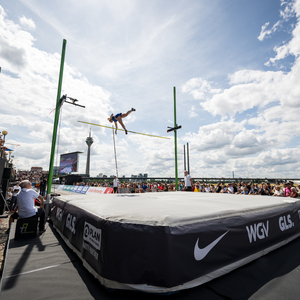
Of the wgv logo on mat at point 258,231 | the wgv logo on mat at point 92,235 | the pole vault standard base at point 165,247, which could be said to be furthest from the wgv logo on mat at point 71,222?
the wgv logo on mat at point 258,231

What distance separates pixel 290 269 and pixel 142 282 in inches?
89.2

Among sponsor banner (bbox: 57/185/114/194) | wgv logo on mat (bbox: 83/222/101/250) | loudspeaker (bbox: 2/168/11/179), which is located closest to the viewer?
wgv logo on mat (bbox: 83/222/101/250)

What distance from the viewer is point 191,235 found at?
7.02 feet

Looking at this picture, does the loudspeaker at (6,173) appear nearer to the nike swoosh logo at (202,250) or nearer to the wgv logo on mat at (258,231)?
the nike swoosh logo at (202,250)

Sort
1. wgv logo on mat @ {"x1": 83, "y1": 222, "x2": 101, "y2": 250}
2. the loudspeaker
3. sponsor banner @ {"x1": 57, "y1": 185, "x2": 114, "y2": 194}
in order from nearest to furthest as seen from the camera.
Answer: wgv logo on mat @ {"x1": 83, "y1": 222, "x2": 101, "y2": 250} → the loudspeaker → sponsor banner @ {"x1": 57, "y1": 185, "x2": 114, "y2": 194}

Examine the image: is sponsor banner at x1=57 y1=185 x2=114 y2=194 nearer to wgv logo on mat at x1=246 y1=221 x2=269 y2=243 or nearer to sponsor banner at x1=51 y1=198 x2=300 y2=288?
sponsor banner at x1=51 y1=198 x2=300 y2=288

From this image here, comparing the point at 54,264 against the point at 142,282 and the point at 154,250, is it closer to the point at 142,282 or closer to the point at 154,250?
the point at 142,282

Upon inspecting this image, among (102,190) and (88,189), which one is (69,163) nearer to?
(88,189)

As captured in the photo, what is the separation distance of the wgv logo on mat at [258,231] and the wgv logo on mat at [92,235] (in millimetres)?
2246

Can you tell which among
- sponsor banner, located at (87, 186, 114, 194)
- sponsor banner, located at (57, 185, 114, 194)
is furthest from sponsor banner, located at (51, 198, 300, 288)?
sponsor banner, located at (57, 185, 114, 194)

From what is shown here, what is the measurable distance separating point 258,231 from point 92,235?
105 inches

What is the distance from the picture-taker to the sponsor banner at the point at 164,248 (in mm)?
1990

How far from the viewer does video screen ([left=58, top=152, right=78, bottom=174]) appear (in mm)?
36319

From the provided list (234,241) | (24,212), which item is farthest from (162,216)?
(24,212)
